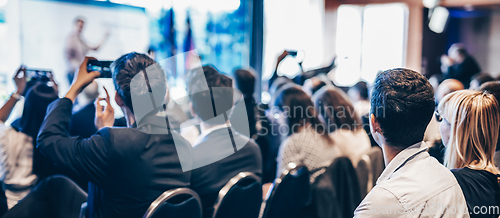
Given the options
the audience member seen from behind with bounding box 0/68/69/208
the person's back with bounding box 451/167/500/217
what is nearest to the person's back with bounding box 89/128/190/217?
the audience member seen from behind with bounding box 0/68/69/208

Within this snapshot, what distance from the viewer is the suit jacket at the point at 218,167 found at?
5.71ft

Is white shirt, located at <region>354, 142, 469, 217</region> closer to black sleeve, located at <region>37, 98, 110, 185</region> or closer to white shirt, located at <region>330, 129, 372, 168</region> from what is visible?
black sleeve, located at <region>37, 98, 110, 185</region>

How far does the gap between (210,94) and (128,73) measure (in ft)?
1.72

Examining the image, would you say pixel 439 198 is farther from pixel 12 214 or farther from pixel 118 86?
pixel 12 214

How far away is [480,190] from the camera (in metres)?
1.21

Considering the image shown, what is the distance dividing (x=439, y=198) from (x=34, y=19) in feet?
10.2

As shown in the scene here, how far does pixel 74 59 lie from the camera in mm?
3084

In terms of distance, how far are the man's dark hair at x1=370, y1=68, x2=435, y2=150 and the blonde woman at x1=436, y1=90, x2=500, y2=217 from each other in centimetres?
38

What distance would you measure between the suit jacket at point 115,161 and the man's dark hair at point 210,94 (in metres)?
0.40

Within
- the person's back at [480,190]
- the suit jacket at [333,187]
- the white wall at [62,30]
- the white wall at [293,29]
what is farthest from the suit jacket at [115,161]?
the white wall at [293,29]

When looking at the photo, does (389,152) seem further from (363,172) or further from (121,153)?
(363,172)

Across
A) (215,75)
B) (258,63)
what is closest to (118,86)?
(215,75)

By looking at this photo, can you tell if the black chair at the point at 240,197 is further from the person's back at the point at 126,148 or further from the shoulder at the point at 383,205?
the shoulder at the point at 383,205

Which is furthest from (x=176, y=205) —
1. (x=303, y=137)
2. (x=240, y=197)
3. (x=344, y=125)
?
(x=344, y=125)
